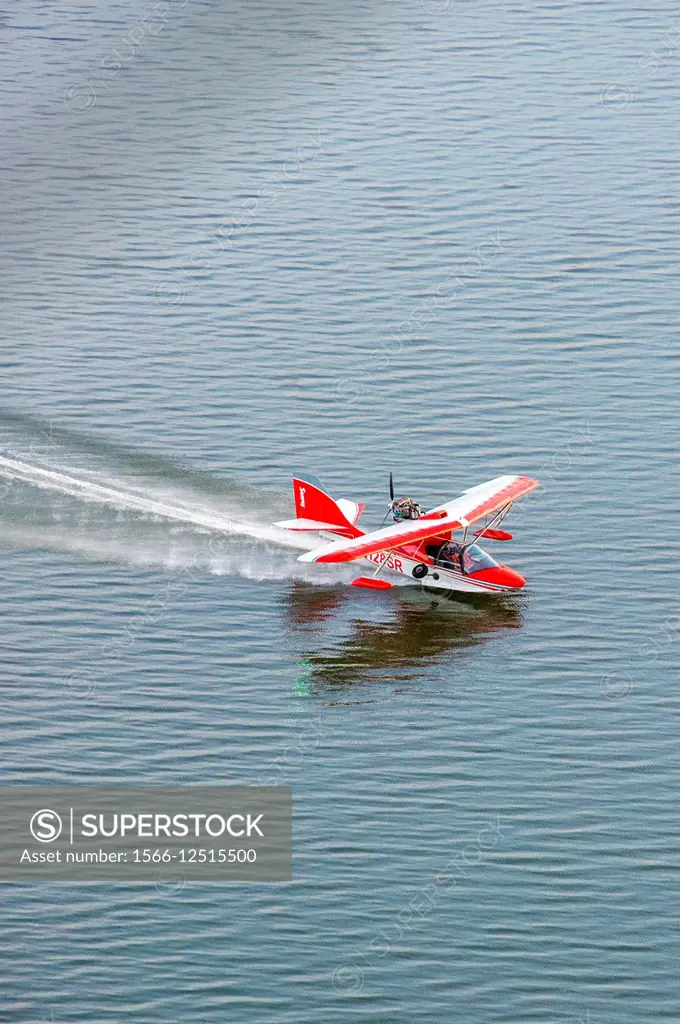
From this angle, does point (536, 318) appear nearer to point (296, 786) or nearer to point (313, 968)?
point (296, 786)

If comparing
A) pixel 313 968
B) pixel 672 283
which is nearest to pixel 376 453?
pixel 672 283

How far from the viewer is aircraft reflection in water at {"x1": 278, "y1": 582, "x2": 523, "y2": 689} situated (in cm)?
7862

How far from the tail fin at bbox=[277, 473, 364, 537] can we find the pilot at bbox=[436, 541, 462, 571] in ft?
12.9

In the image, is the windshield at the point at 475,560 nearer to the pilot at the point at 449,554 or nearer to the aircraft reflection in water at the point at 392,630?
the pilot at the point at 449,554

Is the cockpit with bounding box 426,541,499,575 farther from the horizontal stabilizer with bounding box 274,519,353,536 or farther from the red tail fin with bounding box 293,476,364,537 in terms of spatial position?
the horizontal stabilizer with bounding box 274,519,353,536

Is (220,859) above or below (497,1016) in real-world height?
above

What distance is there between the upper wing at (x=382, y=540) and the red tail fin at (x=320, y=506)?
1461 mm

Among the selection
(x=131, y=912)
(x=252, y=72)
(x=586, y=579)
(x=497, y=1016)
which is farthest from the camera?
(x=252, y=72)

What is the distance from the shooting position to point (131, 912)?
2457 inches

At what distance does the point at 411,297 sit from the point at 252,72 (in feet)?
103

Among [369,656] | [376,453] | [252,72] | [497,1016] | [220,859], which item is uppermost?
[252,72]

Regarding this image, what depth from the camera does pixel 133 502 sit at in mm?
92188

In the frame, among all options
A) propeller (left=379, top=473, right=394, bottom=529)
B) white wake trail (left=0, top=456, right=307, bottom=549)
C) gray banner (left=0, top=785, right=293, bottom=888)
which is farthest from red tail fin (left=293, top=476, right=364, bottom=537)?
gray banner (left=0, top=785, right=293, bottom=888)

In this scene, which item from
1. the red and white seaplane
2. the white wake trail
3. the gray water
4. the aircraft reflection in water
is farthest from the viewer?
the white wake trail
